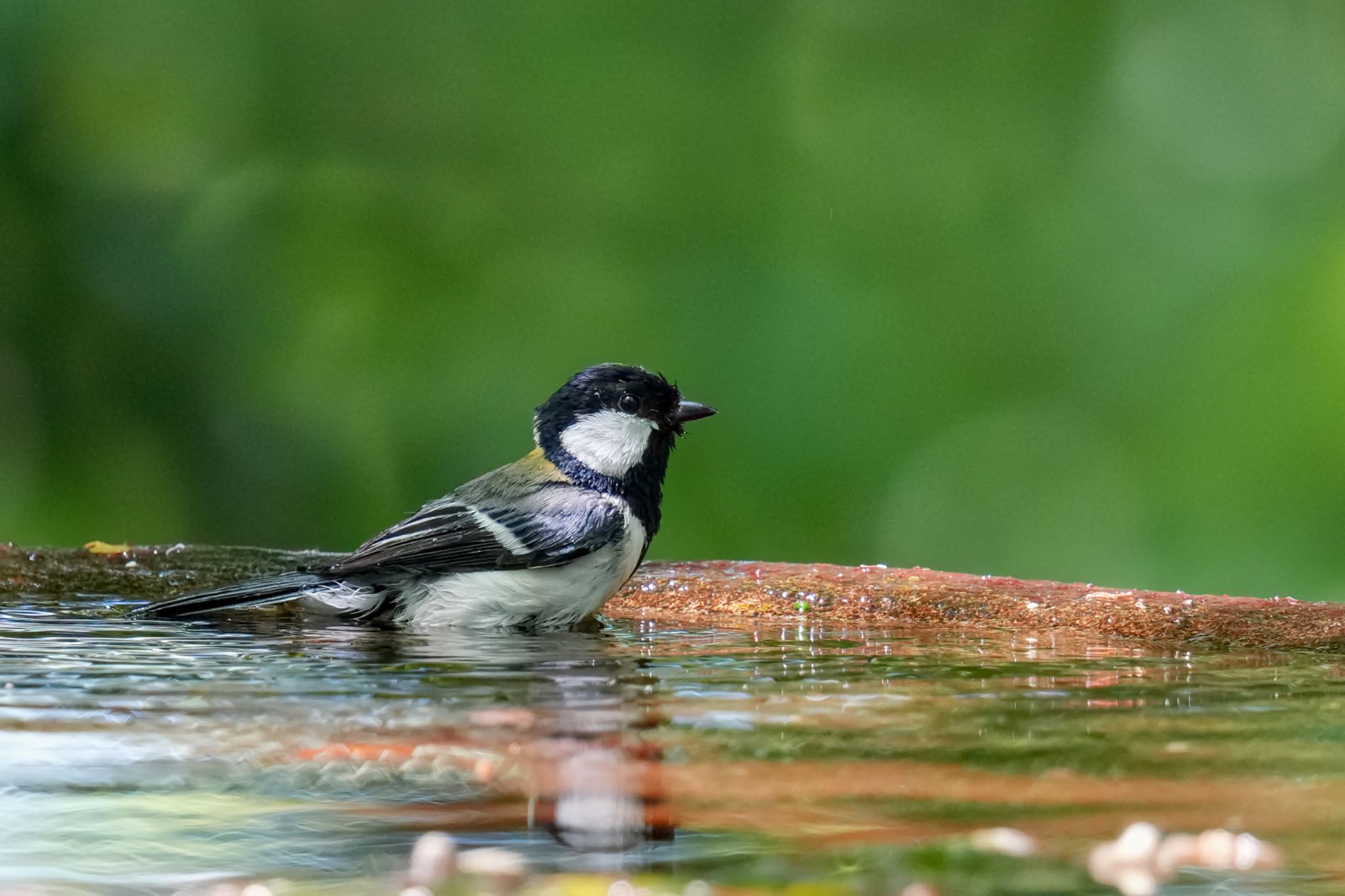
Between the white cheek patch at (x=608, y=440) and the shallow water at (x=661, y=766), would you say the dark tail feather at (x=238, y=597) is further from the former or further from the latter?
the white cheek patch at (x=608, y=440)

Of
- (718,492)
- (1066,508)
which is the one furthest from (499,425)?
(1066,508)

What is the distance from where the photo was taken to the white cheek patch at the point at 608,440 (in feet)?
11.0

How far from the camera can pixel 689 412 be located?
3.39 m

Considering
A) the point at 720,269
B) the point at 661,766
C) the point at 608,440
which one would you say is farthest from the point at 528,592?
the point at 720,269

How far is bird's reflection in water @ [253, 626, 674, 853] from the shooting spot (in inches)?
52.2

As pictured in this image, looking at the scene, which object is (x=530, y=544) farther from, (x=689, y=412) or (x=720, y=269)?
(x=720, y=269)

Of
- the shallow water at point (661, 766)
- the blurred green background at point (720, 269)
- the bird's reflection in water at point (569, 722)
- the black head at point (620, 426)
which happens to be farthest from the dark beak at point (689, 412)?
the blurred green background at point (720, 269)

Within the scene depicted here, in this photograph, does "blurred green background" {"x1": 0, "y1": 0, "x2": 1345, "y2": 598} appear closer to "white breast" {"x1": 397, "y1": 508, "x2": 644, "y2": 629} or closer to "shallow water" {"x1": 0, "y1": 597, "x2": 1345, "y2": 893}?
"white breast" {"x1": 397, "y1": 508, "x2": 644, "y2": 629}

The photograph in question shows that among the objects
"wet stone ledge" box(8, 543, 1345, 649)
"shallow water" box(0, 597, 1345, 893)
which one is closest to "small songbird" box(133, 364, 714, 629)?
"wet stone ledge" box(8, 543, 1345, 649)

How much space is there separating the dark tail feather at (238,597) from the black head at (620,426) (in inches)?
26.7

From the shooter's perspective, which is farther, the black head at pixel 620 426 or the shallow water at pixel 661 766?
the black head at pixel 620 426

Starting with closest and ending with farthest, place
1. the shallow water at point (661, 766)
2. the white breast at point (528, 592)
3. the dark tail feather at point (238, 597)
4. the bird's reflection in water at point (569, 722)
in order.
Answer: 1. the shallow water at point (661, 766)
2. the bird's reflection in water at point (569, 722)
3. the dark tail feather at point (238, 597)
4. the white breast at point (528, 592)

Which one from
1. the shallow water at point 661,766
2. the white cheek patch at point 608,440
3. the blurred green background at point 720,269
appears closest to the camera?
the shallow water at point 661,766

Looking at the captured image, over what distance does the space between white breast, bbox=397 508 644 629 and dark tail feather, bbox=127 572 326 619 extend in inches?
9.5
